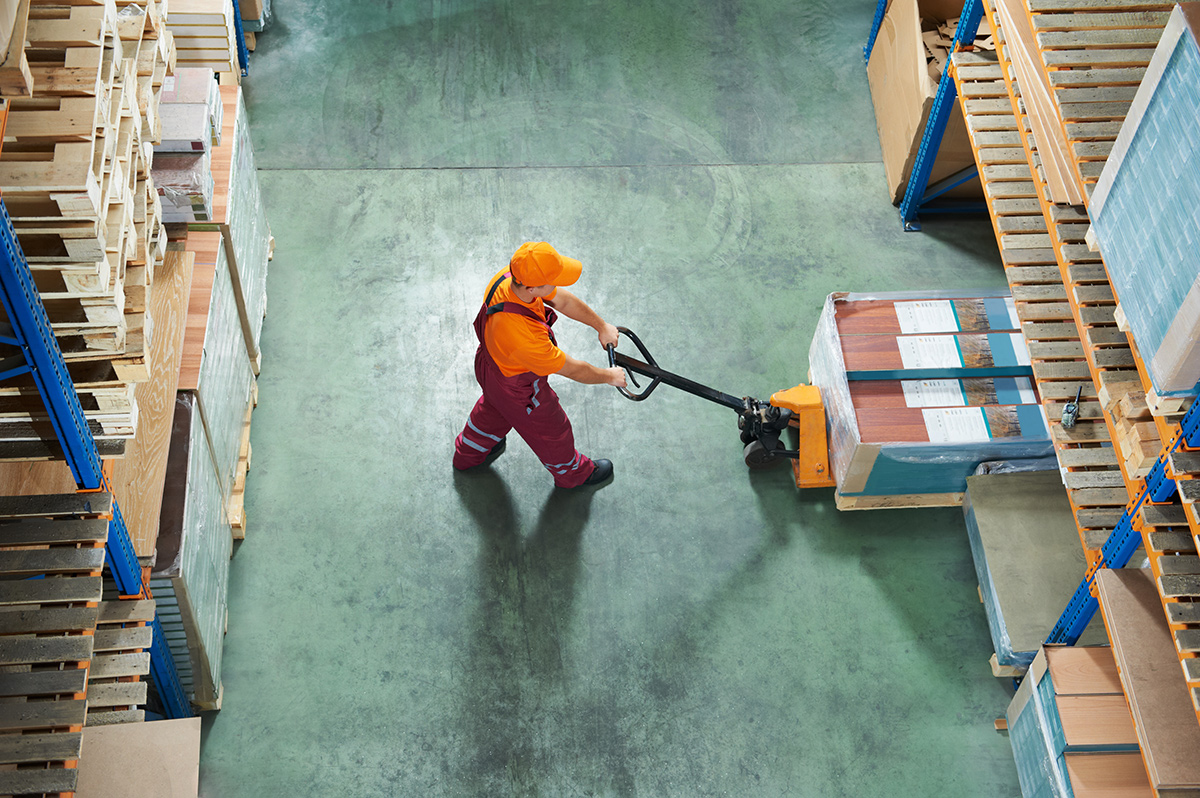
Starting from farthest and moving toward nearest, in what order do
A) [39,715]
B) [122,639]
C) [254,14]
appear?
1. [254,14]
2. [122,639]
3. [39,715]

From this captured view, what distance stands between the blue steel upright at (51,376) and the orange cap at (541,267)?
2.04 meters

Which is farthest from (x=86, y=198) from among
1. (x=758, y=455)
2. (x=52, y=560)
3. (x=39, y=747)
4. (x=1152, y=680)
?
(x=1152, y=680)

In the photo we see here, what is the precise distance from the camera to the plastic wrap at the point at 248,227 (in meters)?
6.18

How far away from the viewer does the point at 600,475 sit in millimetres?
6566

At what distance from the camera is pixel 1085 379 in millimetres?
5398

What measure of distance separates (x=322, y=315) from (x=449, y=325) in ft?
2.96

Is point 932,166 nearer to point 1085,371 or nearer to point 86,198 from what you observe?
point 1085,371

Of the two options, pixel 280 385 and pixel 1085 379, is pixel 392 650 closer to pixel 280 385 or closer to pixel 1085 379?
pixel 280 385

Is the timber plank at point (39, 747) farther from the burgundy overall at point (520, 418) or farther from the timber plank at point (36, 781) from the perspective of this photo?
the burgundy overall at point (520, 418)

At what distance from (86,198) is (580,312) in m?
2.87

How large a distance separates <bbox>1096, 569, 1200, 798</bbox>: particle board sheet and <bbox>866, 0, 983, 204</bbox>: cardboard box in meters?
3.96

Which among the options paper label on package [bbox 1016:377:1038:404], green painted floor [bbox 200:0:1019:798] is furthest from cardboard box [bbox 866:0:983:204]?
paper label on package [bbox 1016:377:1038:404]

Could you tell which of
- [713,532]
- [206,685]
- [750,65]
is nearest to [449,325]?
[713,532]

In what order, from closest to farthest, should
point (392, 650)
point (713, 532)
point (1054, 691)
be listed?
point (1054, 691), point (392, 650), point (713, 532)
